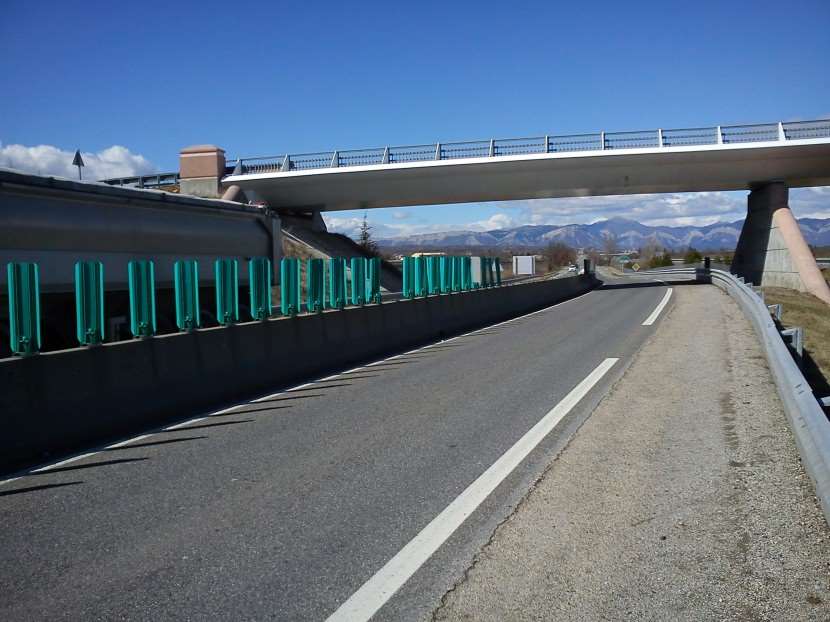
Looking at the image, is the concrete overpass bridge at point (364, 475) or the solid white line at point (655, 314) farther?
the solid white line at point (655, 314)

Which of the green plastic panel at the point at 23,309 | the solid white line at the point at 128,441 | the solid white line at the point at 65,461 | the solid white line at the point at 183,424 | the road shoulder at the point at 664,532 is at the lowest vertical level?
the road shoulder at the point at 664,532

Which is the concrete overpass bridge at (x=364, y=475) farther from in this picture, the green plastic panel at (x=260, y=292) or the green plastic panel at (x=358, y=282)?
the green plastic panel at (x=358, y=282)

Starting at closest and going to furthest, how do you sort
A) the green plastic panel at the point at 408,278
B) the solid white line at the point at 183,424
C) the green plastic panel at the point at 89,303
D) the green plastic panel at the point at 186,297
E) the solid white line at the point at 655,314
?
the green plastic panel at the point at 89,303
the solid white line at the point at 183,424
the green plastic panel at the point at 186,297
the green plastic panel at the point at 408,278
the solid white line at the point at 655,314

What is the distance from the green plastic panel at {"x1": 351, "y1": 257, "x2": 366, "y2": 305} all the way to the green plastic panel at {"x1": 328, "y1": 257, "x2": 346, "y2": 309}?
833 mm

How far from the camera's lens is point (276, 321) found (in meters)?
11.1

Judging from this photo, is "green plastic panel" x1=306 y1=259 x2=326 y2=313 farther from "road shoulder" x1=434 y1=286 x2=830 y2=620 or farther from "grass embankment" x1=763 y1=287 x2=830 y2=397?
"grass embankment" x1=763 y1=287 x2=830 y2=397

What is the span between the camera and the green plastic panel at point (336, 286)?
13562 millimetres

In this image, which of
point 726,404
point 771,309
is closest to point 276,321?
point 726,404

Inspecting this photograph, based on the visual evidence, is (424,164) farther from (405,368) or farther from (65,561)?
(65,561)

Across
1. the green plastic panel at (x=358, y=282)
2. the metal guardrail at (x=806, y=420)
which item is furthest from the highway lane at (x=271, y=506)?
the green plastic panel at (x=358, y=282)

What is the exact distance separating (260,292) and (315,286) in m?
1.81

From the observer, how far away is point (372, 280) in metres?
15.3

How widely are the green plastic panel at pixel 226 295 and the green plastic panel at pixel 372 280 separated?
473 centimetres

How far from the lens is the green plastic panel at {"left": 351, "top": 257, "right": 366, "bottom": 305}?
48.2 ft
